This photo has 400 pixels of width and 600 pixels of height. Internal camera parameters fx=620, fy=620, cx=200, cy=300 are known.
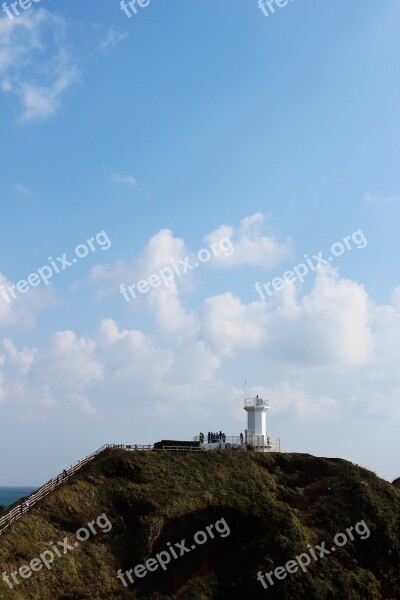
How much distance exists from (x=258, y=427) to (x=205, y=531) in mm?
16724

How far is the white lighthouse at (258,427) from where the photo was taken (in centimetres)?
6025

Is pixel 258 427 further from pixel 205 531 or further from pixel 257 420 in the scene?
pixel 205 531

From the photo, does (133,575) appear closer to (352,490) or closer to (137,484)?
(137,484)

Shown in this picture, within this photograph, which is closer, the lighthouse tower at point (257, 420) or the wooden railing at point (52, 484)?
the wooden railing at point (52, 484)

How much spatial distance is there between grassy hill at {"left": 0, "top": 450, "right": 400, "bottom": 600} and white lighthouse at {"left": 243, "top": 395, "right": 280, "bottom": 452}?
14.0 feet

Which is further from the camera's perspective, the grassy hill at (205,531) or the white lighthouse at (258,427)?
Result: the white lighthouse at (258,427)

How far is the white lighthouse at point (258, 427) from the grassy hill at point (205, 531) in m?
4.27

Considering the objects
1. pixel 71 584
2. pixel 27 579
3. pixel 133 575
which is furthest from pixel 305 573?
pixel 27 579

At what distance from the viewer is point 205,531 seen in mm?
46781

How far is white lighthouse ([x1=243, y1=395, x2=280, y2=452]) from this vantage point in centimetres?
6025

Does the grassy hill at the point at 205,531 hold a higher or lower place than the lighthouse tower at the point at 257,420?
lower

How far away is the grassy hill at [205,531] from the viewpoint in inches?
1618

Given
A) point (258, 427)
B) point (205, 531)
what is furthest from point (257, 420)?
point (205, 531)

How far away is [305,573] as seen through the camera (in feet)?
149
